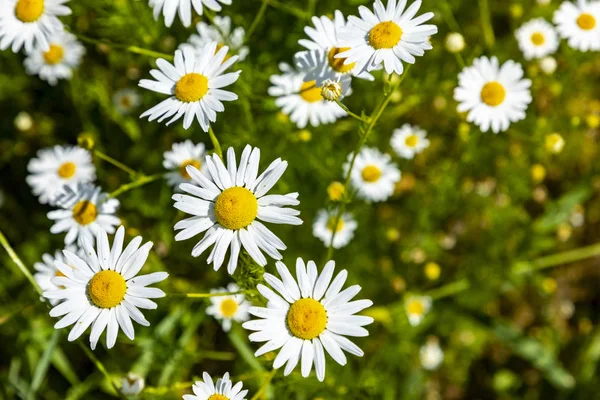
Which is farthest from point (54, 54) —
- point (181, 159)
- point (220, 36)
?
point (181, 159)

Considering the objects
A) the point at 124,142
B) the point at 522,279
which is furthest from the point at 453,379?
the point at 124,142

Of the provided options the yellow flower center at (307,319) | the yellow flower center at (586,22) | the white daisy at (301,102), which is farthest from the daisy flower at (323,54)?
the yellow flower center at (586,22)

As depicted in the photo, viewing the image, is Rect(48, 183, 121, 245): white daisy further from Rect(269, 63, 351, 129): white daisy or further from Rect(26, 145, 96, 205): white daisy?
Rect(269, 63, 351, 129): white daisy

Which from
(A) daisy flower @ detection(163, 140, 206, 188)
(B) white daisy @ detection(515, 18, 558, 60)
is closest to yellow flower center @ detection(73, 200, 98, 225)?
A: (A) daisy flower @ detection(163, 140, 206, 188)

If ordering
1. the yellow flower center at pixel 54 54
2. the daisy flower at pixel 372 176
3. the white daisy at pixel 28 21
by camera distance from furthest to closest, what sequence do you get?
the yellow flower center at pixel 54 54
the daisy flower at pixel 372 176
the white daisy at pixel 28 21

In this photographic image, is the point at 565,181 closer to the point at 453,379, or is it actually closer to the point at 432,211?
the point at 432,211

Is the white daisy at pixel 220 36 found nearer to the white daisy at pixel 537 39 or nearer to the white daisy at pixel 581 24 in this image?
the white daisy at pixel 537 39

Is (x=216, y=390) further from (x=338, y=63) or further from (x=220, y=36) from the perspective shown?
(x=220, y=36)
